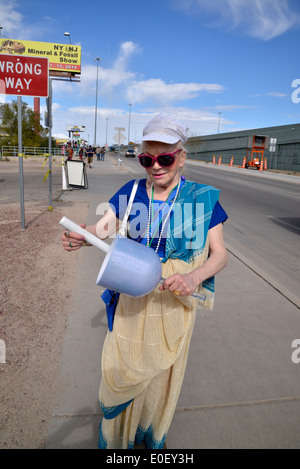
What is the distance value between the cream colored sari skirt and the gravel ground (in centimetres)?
63

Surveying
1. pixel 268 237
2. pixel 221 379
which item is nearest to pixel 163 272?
pixel 221 379

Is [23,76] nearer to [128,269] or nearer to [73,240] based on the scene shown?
[73,240]

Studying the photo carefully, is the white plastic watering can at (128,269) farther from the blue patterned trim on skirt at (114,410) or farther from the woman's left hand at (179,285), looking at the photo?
the blue patterned trim on skirt at (114,410)

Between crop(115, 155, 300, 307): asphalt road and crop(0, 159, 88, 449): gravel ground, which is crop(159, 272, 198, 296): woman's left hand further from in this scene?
crop(0, 159, 88, 449): gravel ground

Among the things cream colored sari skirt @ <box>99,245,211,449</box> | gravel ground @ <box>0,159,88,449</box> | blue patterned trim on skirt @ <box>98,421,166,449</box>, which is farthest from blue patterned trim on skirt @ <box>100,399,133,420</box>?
gravel ground @ <box>0,159,88,449</box>

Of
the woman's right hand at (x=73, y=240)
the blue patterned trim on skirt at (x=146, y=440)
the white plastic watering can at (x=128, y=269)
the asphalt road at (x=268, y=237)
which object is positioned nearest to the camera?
the white plastic watering can at (x=128, y=269)

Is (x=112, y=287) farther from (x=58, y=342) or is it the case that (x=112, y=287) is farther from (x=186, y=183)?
(x=58, y=342)

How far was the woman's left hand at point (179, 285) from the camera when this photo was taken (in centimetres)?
138

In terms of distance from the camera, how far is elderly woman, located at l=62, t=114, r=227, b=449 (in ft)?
5.25

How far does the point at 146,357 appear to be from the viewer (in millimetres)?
1646

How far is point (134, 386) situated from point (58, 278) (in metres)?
2.97

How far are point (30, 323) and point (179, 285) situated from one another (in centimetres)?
233

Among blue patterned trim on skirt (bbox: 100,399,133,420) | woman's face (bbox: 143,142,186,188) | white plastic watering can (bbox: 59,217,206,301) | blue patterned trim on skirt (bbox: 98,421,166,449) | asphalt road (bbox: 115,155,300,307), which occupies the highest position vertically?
woman's face (bbox: 143,142,186,188)

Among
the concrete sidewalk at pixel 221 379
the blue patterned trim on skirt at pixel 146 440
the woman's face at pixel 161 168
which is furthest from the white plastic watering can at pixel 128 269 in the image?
the concrete sidewalk at pixel 221 379
